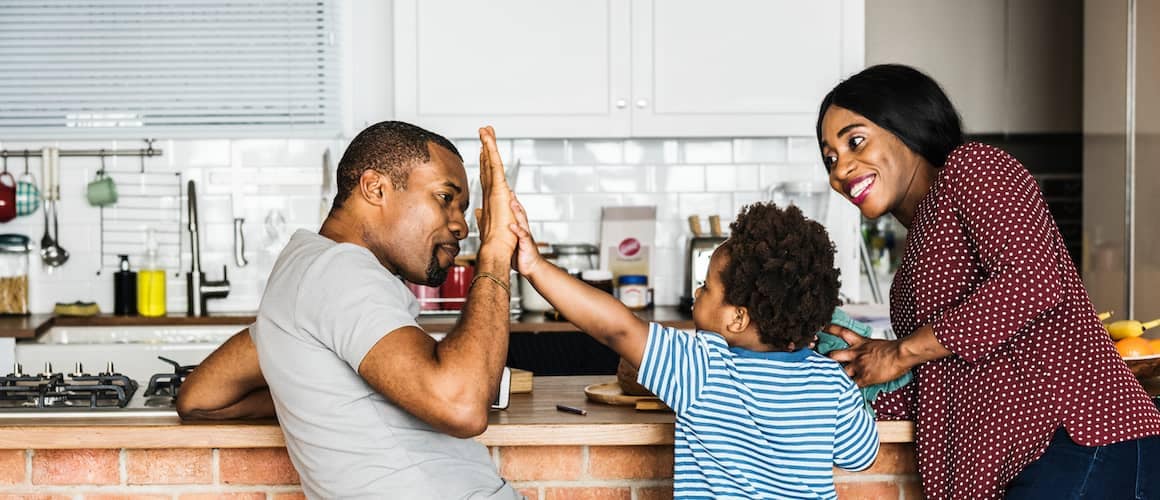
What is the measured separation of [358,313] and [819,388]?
0.71m

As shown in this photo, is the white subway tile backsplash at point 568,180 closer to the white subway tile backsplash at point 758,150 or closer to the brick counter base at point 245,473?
the white subway tile backsplash at point 758,150

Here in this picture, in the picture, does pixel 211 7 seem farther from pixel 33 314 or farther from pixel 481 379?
pixel 481 379

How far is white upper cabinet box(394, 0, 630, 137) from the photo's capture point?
404cm

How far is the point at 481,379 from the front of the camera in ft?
4.71

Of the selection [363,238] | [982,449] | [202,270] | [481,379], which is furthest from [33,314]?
[982,449]

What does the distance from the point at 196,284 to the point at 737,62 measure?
7.30 ft

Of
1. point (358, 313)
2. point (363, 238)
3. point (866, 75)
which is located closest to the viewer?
point (358, 313)

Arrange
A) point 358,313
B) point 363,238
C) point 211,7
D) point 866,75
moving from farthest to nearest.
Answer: point 211,7
point 866,75
point 363,238
point 358,313

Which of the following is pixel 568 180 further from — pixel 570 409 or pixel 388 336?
pixel 388 336

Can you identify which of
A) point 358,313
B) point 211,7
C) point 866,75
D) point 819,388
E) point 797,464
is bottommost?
point 797,464

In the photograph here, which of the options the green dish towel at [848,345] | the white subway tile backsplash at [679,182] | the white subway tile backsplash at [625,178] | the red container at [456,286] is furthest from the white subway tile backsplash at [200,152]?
the green dish towel at [848,345]

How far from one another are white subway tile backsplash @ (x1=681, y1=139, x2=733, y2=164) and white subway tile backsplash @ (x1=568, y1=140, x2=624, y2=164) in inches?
10.4

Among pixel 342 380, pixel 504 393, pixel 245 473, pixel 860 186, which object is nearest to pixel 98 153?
pixel 245 473

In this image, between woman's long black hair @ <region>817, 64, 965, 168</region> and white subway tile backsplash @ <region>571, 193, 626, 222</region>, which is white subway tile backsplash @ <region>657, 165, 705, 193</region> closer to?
white subway tile backsplash @ <region>571, 193, 626, 222</region>
